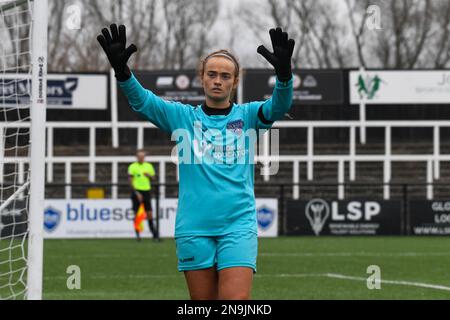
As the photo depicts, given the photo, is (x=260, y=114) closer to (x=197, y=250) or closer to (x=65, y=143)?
(x=197, y=250)

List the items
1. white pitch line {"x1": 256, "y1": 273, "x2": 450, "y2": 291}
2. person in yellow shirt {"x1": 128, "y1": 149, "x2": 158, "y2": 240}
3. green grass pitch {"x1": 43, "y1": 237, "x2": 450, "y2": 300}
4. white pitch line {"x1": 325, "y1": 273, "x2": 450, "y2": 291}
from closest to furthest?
1. green grass pitch {"x1": 43, "y1": 237, "x2": 450, "y2": 300}
2. white pitch line {"x1": 325, "y1": 273, "x2": 450, "y2": 291}
3. white pitch line {"x1": 256, "y1": 273, "x2": 450, "y2": 291}
4. person in yellow shirt {"x1": 128, "y1": 149, "x2": 158, "y2": 240}

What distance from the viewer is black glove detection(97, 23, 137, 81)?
21.1 feet

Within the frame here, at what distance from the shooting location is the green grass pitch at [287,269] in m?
12.2

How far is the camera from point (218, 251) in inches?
244

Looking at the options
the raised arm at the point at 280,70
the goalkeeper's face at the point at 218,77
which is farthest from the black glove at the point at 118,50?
the raised arm at the point at 280,70

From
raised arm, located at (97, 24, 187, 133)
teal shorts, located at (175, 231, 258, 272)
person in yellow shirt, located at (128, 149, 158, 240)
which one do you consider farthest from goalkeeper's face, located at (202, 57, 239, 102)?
person in yellow shirt, located at (128, 149, 158, 240)

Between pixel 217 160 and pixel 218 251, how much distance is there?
1.78ft

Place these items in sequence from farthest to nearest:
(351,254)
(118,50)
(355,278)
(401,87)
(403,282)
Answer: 1. (401,87)
2. (351,254)
3. (355,278)
4. (403,282)
5. (118,50)

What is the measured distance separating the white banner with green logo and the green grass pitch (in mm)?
9292

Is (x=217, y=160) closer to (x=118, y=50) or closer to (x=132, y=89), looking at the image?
(x=132, y=89)

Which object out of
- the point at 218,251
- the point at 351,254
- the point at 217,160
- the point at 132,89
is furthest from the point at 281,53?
the point at 351,254

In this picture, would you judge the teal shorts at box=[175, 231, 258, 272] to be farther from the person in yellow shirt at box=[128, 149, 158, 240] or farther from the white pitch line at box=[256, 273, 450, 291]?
the person in yellow shirt at box=[128, 149, 158, 240]

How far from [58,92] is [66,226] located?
7.75 m

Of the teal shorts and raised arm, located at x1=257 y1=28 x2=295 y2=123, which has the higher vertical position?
raised arm, located at x1=257 y1=28 x2=295 y2=123
